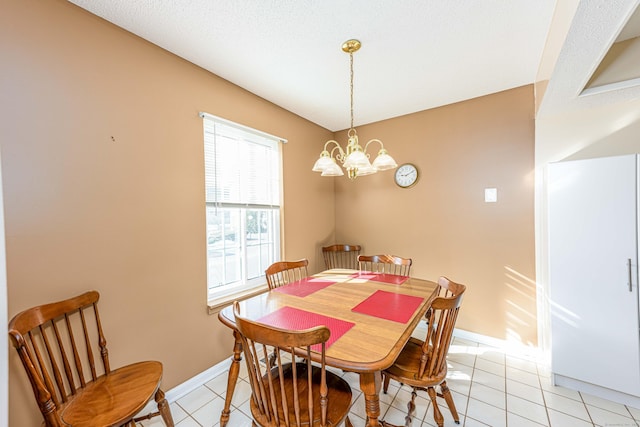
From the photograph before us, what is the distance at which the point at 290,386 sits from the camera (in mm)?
1263

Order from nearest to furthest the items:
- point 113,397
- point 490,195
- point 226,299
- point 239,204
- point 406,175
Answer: point 113,397 < point 226,299 < point 239,204 < point 490,195 < point 406,175

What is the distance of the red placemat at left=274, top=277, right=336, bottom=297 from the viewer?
188 centimetres

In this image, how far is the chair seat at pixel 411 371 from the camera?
1.33 m

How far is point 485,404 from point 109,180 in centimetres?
292

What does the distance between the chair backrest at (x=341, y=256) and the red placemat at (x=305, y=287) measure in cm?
110

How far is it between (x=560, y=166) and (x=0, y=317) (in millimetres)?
3198

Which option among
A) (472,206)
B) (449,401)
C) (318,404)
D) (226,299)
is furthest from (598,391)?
(226,299)

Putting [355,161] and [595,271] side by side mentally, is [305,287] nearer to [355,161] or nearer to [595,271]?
[355,161]

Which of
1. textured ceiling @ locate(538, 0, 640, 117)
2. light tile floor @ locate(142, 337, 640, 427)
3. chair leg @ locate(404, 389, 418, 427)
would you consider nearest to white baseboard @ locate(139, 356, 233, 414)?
light tile floor @ locate(142, 337, 640, 427)

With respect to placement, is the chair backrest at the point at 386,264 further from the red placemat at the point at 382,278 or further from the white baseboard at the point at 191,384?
the white baseboard at the point at 191,384

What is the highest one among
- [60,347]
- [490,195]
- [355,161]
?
[355,161]

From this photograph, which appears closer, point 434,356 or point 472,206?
point 434,356

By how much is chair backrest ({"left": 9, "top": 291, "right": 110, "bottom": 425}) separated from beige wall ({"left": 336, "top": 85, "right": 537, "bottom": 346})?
274cm

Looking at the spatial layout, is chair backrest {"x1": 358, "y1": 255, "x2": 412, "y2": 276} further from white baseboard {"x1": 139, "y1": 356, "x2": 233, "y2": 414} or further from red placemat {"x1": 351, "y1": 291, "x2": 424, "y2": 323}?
white baseboard {"x1": 139, "y1": 356, "x2": 233, "y2": 414}
